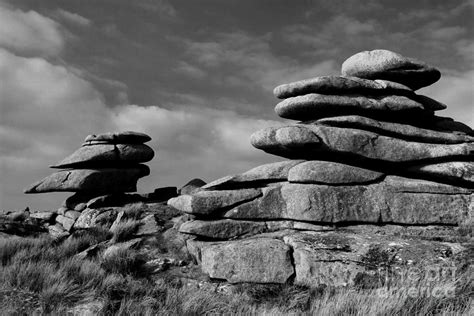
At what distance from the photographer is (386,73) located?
A: 1941 cm

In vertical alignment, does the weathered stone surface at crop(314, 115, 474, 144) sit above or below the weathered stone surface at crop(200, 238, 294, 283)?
above

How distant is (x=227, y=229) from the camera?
50.4 feet

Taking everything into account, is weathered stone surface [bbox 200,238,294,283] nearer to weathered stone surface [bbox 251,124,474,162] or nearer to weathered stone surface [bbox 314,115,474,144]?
weathered stone surface [bbox 251,124,474,162]

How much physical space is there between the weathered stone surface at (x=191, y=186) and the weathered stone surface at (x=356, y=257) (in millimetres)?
12176

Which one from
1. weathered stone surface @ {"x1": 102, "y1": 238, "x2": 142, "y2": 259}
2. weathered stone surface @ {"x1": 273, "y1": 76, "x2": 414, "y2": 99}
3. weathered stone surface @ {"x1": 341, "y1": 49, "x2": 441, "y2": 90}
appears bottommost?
weathered stone surface @ {"x1": 102, "y1": 238, "x2": 142, "y2": 259}

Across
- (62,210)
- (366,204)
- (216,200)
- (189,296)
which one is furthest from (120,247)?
(62,210)

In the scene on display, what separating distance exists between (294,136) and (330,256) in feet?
17.1

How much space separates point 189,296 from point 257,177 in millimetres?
6314

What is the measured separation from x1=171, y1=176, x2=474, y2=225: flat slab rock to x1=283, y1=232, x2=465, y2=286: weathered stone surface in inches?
64.8

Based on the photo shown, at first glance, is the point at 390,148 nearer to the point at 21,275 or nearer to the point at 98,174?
the point at 21,275

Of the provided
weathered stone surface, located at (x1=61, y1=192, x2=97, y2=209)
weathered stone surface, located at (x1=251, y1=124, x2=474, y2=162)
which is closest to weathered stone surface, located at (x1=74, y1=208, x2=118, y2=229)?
weathered stone surface, located at (x1=61, y1=192, x2=97, y2=209)

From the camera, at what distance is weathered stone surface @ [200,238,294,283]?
12.7 metres

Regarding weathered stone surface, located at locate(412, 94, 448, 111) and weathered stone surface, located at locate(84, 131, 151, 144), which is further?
weathered stone surface, located at locate(84, 131, 151, 144)

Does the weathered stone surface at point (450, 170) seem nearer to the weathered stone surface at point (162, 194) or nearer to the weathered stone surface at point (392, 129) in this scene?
the weathered stone surface at point (392, 129)
